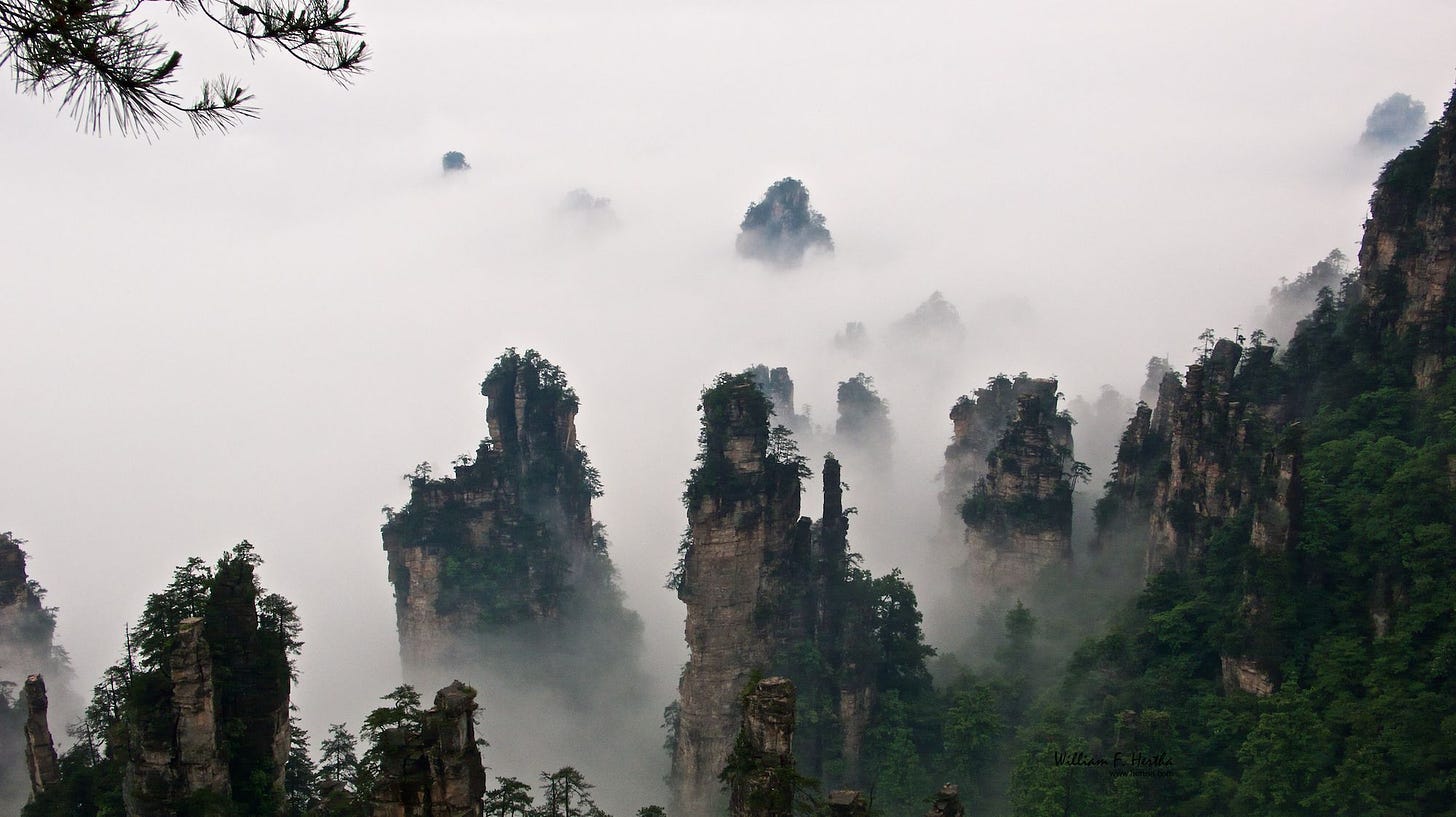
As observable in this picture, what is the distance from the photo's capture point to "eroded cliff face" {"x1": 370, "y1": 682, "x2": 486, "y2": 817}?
24.6 m

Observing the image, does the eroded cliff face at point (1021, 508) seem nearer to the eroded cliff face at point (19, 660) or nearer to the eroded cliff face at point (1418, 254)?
the eroded cliff face at point (1418, 254)

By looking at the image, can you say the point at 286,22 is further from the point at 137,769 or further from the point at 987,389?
the point at 987,389

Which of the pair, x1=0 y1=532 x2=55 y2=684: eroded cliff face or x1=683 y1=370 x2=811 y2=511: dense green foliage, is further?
x1=0 y1=532 x2=55 y2=684: eroded cliff face

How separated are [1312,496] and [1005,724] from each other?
16483mm

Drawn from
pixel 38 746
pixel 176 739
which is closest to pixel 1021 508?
pixel 176 739

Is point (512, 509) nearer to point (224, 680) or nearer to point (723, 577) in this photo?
point (723, 577)

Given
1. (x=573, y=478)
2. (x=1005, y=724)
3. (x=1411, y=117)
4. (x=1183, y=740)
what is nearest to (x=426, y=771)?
(x=1183, y=740)

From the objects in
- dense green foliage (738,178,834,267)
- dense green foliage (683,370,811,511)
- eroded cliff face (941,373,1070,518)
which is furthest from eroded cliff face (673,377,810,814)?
dense green foliage (738,178,834,267)

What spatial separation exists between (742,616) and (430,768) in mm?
26250

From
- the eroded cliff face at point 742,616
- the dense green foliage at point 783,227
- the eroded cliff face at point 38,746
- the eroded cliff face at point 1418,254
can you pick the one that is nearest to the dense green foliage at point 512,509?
the eroded cliff face at point 742,616

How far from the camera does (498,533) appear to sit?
65500 mm

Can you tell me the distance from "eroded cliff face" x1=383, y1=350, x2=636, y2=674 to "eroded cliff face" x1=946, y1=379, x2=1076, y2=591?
26233mm

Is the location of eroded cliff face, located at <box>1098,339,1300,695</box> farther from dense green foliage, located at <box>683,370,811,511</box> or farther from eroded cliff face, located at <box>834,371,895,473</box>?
eroded cliff face, located at <box>834,371,895,473</box>

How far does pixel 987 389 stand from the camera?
74.1m
